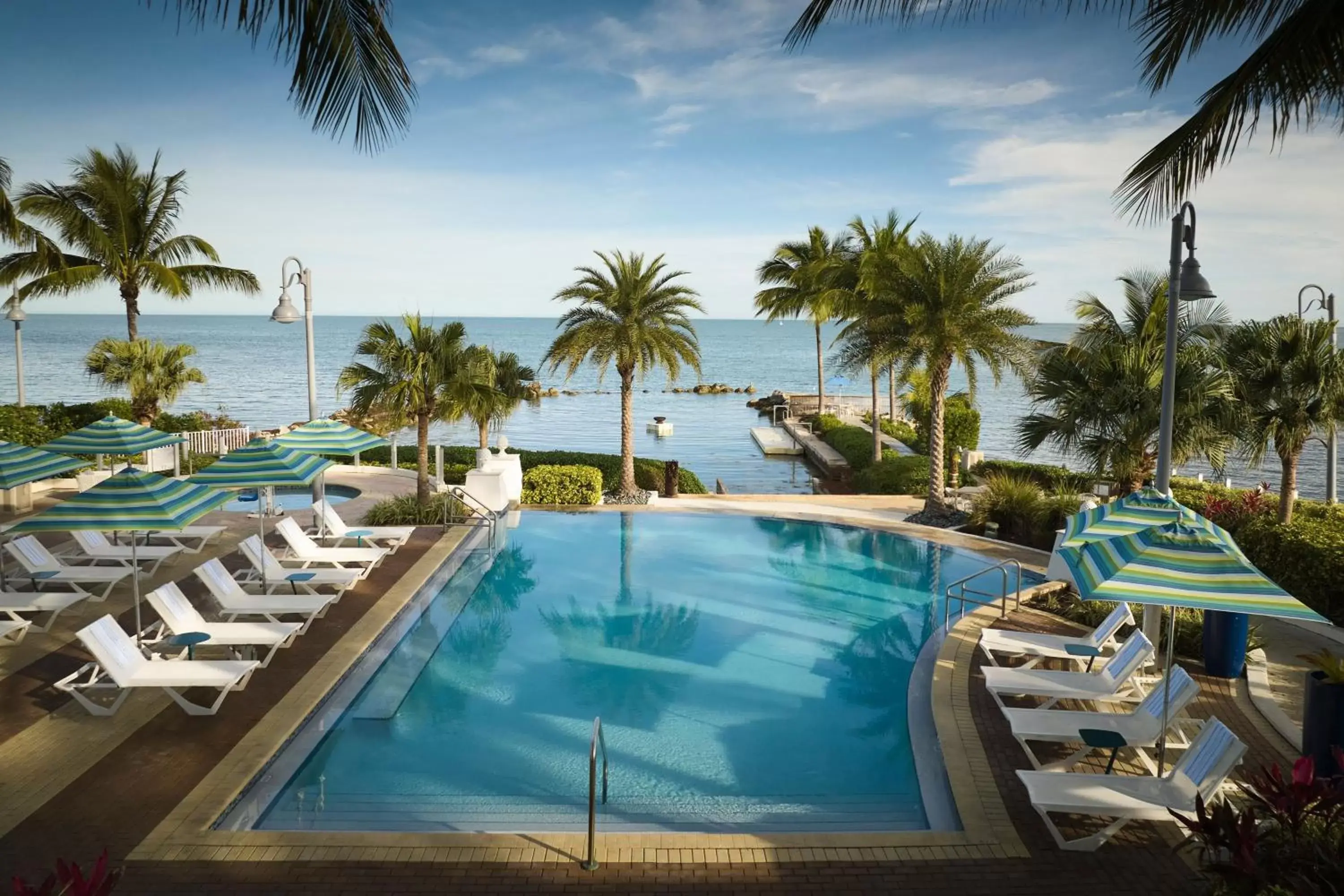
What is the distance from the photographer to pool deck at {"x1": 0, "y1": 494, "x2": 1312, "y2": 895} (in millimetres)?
6180

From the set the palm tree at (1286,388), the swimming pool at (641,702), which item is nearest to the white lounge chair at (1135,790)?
the swimming pool at (641,702)

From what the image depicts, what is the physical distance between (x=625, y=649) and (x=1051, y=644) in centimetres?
526

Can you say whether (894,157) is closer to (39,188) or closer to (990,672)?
(39,188)

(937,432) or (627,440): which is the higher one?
(937,432)

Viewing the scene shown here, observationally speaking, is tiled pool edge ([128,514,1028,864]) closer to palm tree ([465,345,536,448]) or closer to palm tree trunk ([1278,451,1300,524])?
palm tree trunk ([1278,451,1300,524])

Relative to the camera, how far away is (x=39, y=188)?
1010 inches

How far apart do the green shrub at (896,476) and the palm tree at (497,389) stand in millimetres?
10525

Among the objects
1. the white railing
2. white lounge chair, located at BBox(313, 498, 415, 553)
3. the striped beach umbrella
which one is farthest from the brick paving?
the white railing

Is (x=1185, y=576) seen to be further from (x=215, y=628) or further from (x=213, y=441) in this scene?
(x=213, y=441)

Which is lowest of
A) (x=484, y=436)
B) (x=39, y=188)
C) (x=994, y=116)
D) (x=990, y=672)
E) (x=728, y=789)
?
(x=728, y=789)

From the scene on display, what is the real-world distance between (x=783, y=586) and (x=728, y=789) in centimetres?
714

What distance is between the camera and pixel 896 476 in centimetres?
2569

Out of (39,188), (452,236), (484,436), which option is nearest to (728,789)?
(484,436)

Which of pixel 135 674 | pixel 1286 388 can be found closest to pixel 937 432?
pixel 1286 388
